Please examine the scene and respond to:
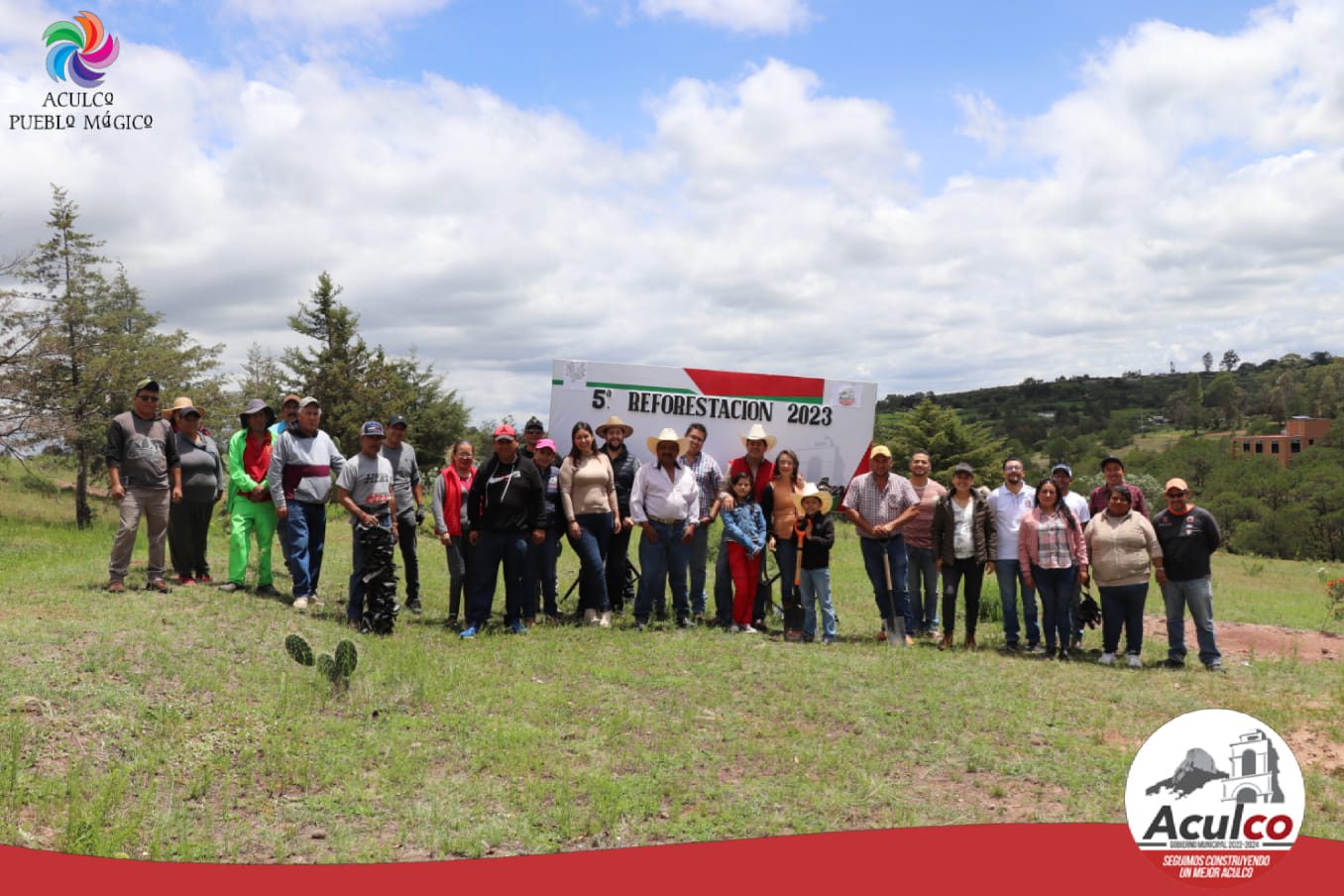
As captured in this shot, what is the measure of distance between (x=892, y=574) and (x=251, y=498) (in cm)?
631

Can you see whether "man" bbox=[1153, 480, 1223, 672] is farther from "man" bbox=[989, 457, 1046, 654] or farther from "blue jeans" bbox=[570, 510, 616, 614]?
"blue jeans" bbox=[570, 510, 616, 614]

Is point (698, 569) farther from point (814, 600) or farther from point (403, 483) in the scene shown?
point (403, 483)

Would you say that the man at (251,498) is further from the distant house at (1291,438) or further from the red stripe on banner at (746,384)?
the distant house at (1291,438)

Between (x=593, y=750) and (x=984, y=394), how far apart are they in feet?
657

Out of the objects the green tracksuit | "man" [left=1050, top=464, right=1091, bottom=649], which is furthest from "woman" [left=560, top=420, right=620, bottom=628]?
"man" [left=1050, top=464, right=1091, bottom=649]

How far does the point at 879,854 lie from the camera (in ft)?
15.7

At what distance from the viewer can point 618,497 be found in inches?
406

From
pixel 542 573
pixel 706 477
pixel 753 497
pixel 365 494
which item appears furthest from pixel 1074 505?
pixel 365 494

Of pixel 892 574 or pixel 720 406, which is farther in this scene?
pixel 720 406

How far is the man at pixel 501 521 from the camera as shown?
29.9 feet

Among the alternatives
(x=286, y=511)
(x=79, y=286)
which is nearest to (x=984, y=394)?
(x=79, y=286)

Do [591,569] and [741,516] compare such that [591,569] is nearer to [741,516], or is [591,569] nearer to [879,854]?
[741,516]

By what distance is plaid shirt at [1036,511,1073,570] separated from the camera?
9266mm

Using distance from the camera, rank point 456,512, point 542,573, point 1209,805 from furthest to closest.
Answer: point 542,573
point 456,512
point 1209,805
